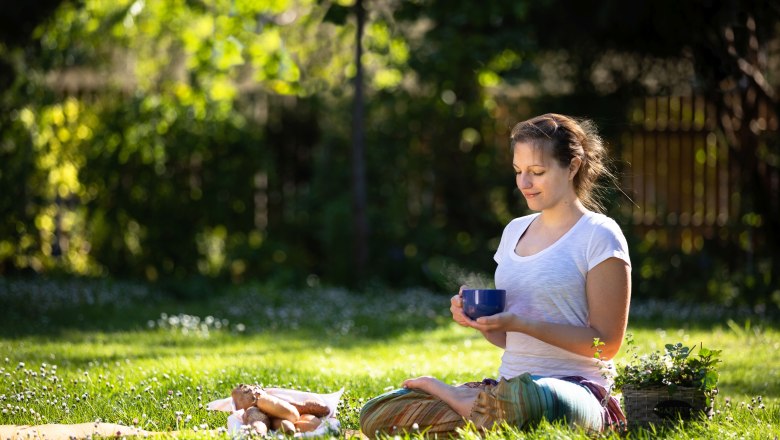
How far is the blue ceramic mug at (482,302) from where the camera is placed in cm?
379

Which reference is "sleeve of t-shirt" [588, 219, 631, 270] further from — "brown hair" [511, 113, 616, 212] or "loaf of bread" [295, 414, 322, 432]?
"loaf of bread" [295, 414, 322, 432]

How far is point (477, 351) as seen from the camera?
6.91m

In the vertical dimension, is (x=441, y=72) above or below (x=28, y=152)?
above

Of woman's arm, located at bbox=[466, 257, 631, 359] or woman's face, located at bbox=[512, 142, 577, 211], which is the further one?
woman's face, located at bbox=[512, 142, 577, 211]

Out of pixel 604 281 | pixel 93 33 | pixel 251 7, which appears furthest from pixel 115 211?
pixel 604 281

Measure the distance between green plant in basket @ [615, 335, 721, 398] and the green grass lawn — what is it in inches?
6.5

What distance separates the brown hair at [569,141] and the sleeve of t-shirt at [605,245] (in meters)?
0.26

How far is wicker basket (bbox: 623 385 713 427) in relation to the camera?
393 cm

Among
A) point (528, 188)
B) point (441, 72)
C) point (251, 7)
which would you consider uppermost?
point (251, 7)

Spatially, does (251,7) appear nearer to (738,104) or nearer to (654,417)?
(738,104)

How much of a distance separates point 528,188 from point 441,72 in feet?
22.6

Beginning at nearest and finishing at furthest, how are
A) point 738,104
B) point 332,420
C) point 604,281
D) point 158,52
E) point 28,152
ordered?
point 604,281
point 332,420
point 738,104
point 28,152
point 158,52

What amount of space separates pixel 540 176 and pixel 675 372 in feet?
3.04

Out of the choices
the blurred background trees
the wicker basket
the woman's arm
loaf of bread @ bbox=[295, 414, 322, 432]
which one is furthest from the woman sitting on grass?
the blurred background trees
